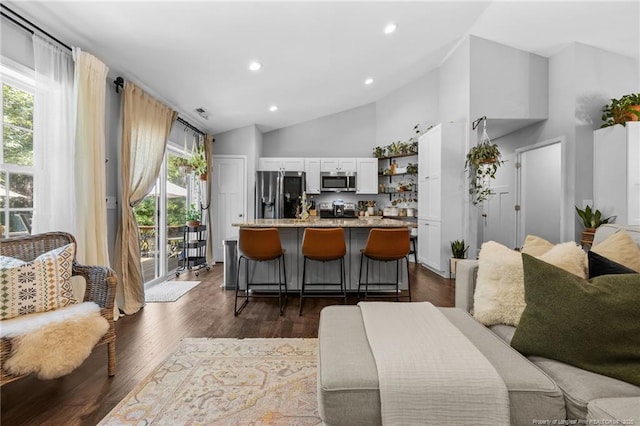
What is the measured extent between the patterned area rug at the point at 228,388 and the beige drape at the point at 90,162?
48.7 inches

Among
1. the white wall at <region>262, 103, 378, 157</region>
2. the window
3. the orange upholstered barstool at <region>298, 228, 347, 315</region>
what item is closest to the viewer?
the window

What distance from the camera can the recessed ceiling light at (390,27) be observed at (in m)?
3.59

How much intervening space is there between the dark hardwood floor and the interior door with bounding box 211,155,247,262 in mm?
1473

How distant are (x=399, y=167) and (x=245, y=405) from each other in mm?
5520

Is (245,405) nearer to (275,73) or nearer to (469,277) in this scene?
(469,277)

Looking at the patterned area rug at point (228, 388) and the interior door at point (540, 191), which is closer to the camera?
the patterned area rug at point (228, 388)

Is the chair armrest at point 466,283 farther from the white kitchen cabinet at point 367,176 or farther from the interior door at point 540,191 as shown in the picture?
the white kitchen cabinet at point 367,176

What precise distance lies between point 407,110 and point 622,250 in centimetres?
527

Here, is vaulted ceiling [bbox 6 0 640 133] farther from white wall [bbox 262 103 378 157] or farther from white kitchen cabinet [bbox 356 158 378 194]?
white kitchen cabinet [bbox 356 158 378 194]

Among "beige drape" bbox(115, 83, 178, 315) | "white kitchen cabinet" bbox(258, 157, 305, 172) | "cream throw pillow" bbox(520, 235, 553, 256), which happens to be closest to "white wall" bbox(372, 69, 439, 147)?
"white kitchen cabinet" bbox(258, 157, 305, 172)

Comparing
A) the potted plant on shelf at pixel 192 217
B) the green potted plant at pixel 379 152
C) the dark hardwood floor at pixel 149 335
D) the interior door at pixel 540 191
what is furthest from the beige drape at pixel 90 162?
the interior door at pixel 540 191

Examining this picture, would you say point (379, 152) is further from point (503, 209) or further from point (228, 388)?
point (228, 388)

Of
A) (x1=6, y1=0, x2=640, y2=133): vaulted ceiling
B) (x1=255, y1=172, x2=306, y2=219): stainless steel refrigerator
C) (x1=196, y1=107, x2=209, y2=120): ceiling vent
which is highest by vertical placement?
(x1=6, y1=0, x2=640, y2=133): vaulted ceiling

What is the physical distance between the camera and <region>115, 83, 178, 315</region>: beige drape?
3.11 metres
